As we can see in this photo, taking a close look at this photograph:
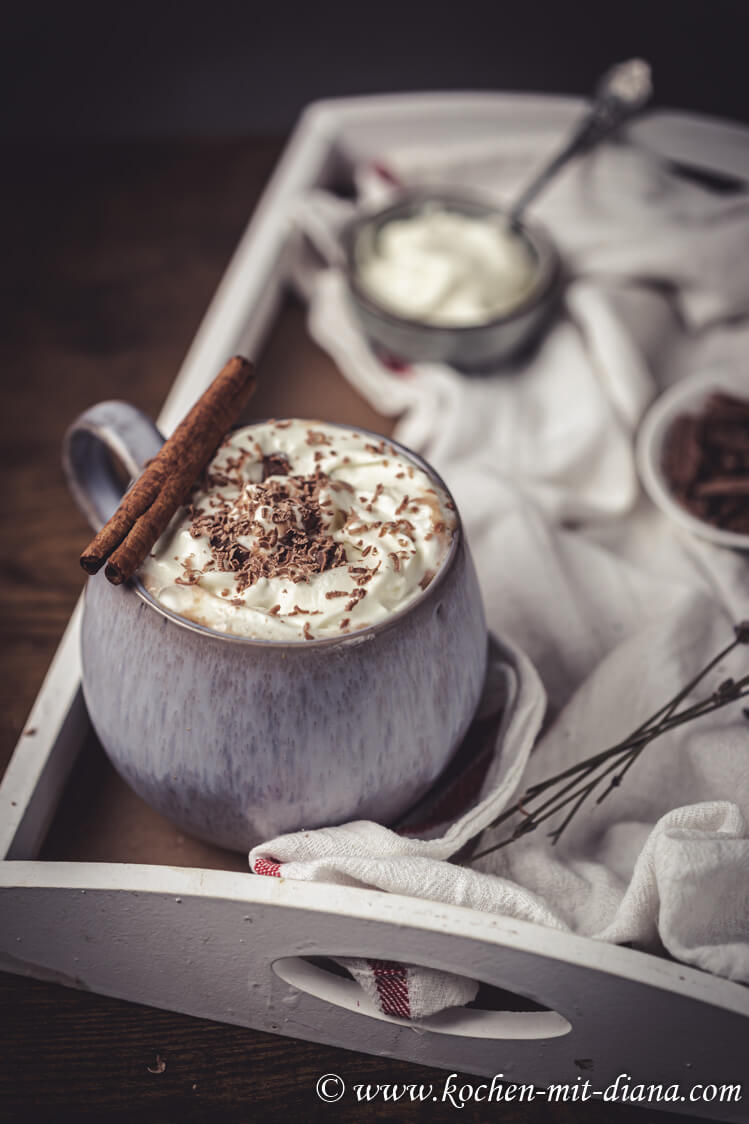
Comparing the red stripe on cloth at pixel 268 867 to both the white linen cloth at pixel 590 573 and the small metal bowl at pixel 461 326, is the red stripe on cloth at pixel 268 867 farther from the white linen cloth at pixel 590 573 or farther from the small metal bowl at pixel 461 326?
the small metal bowl at pixel 461 326

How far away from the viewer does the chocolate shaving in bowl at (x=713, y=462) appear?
35.9 inches

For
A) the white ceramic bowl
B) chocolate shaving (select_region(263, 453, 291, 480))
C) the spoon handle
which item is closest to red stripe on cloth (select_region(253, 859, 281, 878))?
chocolate shaving (select_region(263, 453, 291, 480))

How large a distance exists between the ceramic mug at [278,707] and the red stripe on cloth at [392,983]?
0.29 feet

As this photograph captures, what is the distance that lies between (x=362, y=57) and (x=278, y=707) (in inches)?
63.1

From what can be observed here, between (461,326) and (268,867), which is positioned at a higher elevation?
(461,326)

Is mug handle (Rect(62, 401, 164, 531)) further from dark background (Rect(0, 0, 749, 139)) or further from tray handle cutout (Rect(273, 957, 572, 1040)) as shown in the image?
dark background (Rect(0, 0, 749, 139))

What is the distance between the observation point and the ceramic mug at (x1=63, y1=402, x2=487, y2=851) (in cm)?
57

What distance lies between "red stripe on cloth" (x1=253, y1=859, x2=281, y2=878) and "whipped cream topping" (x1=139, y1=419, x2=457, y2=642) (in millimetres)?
153

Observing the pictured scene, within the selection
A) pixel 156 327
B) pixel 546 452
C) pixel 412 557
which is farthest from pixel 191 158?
pixel 412 557

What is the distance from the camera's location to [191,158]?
136 centimetres

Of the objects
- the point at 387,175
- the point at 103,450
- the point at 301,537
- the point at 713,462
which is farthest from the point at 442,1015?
the point at 387,175

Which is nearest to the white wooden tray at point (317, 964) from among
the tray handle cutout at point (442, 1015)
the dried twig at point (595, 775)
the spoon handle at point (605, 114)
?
the tray handle cutout at point (442, 1015)

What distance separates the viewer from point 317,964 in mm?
686

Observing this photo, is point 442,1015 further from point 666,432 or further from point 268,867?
point 666,432
